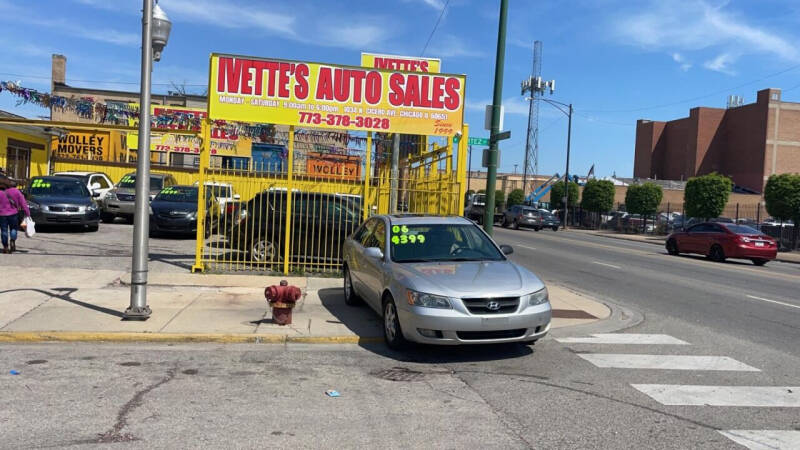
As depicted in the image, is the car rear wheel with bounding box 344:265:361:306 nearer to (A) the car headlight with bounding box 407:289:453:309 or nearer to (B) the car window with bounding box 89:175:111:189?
(A) the car headlight with bounding box 407:289:453:309

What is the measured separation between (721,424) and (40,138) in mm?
29543

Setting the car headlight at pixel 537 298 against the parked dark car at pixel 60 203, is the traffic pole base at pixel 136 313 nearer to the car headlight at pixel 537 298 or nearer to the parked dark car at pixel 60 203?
the car headlight at pixel 537 298

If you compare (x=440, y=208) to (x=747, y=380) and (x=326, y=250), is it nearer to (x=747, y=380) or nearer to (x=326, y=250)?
(x=326, y=250)

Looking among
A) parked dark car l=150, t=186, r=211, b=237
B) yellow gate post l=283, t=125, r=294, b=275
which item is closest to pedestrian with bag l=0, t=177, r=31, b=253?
parked dark car l=150, t=186, r=211, b=237

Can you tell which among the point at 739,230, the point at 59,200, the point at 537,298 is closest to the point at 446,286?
the point at 537,298

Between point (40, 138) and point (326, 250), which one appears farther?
point (40, 138)

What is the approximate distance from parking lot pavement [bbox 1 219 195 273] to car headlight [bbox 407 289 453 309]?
711 cm

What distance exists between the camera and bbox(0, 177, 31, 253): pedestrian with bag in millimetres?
12836

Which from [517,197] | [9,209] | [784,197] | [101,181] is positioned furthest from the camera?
[517,197]

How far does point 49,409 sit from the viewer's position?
4848mm

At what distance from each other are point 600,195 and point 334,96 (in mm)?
40381

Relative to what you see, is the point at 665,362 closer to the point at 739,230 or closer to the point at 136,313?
the point at 136,313

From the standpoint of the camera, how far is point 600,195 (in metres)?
48.6

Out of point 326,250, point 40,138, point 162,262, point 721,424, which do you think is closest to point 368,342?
point 721,424
